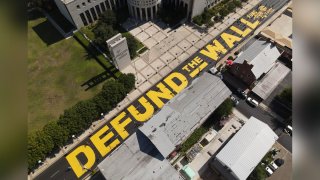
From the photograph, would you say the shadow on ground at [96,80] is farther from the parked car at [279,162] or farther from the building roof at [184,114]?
the parked car at [279,162]

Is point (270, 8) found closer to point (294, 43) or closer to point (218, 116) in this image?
point (218, 116)

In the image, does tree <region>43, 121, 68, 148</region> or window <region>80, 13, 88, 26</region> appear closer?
tree <region>43, 121, 68, 148</region>

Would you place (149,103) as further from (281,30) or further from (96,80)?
(281,30)

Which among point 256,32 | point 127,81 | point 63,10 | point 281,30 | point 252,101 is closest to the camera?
point 252,101

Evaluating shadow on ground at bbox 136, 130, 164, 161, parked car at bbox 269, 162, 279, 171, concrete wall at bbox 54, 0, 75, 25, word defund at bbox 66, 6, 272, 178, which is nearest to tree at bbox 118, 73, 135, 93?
word defund at bbox 66, 6, 272, 178

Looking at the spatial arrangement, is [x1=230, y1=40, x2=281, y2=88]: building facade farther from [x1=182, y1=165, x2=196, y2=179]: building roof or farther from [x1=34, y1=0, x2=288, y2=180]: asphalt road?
[x1=182, y1=165, x2=196, y2=179]: building roof

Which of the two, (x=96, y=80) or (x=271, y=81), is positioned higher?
(x=271, y=81)

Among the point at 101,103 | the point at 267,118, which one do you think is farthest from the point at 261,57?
the point at 101,103
